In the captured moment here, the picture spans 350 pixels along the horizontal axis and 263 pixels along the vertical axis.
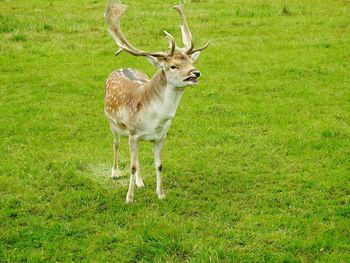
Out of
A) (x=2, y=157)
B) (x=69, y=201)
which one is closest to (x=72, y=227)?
(x=69, y=201)

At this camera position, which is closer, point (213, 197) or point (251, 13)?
point (213, 197)

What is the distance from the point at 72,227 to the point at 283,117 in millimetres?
A: 5497

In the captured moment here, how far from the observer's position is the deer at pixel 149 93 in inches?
280

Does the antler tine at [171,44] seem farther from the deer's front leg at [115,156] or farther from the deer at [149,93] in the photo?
the deer's front leg at [115,156]

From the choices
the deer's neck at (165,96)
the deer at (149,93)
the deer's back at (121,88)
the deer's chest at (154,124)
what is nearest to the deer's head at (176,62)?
the deer at (149,93)

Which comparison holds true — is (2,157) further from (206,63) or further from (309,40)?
(309,40)

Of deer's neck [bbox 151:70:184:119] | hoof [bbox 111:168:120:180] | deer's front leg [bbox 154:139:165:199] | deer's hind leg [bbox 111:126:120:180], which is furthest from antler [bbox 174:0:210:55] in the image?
hoof [bbox 111:168:120:180]

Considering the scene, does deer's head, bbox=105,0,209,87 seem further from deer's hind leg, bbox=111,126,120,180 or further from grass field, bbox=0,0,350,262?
grass field, bbox=0,0,350,262

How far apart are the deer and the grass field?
33.4 inches

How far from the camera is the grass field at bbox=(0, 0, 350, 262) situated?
6.91 metres

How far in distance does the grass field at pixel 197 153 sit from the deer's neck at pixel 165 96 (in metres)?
1.39

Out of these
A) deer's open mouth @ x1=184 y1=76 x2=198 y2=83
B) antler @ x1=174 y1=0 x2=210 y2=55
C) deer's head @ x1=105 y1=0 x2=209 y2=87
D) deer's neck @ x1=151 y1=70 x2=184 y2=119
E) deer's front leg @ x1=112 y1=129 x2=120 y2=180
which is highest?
antler @ x1=174 y1=0 x2=210 y2=55

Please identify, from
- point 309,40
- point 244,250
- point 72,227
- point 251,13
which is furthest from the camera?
point 251,13

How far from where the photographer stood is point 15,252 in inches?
266
